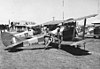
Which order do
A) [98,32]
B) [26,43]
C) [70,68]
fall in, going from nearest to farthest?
[70,68] < [26,43] < [98,32]

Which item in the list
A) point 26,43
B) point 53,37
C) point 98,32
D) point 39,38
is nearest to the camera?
point 26,43

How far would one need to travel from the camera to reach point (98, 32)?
20484 millimetres

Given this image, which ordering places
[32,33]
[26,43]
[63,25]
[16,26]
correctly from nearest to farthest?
[26,43] < [63,25] < [32,33] < [16,26]

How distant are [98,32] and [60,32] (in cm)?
1005

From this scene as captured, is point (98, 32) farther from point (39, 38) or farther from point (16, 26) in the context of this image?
point (16, 26)

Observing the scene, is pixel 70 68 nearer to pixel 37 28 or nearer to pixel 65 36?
pixel 65 36

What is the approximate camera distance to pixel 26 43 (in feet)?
34.1

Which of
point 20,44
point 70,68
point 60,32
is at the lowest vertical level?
point 70,68

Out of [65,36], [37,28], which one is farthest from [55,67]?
[37,28]

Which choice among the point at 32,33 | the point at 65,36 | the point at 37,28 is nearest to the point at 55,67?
the point at 65,36

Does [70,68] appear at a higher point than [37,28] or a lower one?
lower

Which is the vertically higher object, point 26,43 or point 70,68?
point 26,43

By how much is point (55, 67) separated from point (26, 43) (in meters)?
4.62

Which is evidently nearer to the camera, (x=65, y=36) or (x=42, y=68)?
(x=42, y=68)
